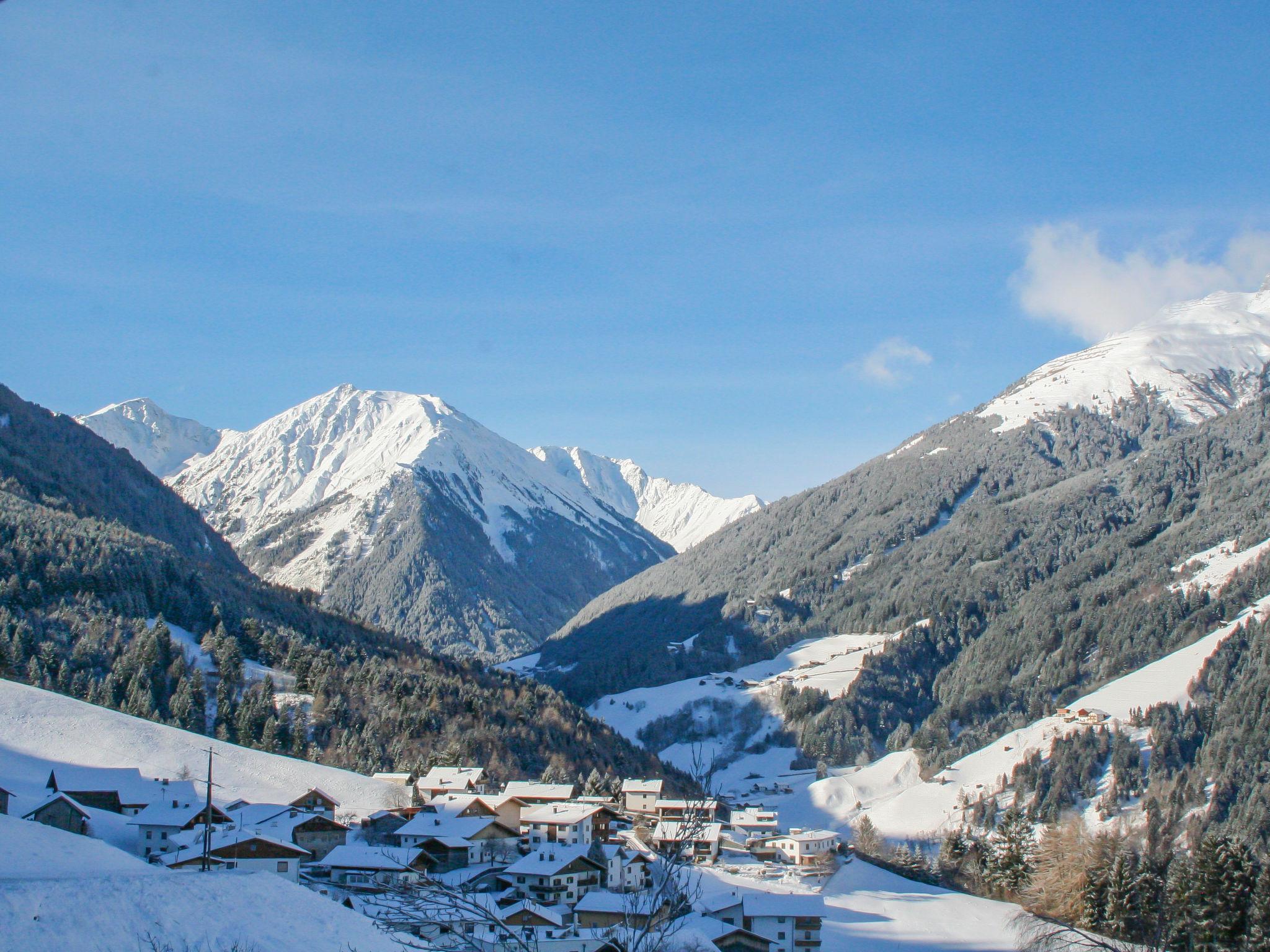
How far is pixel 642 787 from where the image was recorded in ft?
330

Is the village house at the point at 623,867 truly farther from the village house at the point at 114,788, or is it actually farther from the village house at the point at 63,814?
the village house at the point at 63,814

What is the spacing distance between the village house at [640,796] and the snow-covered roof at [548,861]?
3199 centimetres

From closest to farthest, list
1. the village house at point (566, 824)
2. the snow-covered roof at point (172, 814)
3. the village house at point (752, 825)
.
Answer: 1. the snow-covered roof at point (172, 814)
2. the village house at point (566, 824)
3. the village house at point (752, 825)

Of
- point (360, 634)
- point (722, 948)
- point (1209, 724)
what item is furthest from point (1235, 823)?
point (360, 634)

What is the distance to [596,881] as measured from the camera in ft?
212

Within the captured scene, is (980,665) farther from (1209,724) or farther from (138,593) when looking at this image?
(138,593)

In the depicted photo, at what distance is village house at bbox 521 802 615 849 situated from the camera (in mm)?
75750

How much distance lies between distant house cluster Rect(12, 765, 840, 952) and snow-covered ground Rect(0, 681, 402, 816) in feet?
7.42

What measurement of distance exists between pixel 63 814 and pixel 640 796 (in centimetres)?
5125

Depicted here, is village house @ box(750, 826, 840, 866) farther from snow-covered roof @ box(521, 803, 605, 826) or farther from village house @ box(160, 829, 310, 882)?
village house @ box(160, 829, 310, 882)

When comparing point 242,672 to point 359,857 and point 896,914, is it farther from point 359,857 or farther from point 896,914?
point 896,914

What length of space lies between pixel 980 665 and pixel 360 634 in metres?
97.4

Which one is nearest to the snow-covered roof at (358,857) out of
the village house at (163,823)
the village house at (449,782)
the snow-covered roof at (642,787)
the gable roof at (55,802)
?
the village house at (163,823)

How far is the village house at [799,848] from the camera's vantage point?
3501 inches
